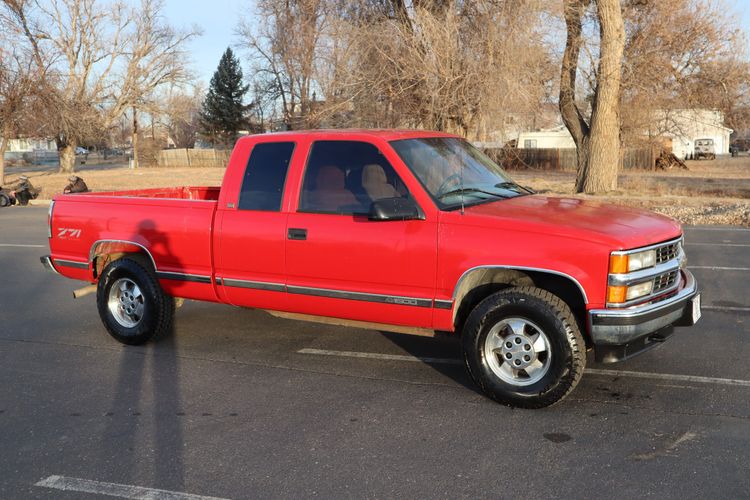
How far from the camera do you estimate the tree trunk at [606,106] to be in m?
21.9

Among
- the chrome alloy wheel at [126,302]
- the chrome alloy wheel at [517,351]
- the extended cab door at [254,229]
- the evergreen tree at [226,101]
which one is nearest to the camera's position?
the chrome alloy wheel at [517,351]

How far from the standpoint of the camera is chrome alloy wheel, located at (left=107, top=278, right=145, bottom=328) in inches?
273

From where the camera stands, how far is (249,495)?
393 centimetres

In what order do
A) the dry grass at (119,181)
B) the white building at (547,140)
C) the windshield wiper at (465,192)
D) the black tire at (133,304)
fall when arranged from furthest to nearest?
the white building at (547,140) < the dry grass at (119,181) < the black tire at (133,304) < the windshield wiper at (465,192)

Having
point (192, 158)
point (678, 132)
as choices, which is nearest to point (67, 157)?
point (192, 158)

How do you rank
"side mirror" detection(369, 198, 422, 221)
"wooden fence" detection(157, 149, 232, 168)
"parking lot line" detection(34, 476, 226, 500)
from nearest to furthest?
"parking lot line" detection(34, 476, 226, 500)
"side mirror" detection(369, 198, 422, 221)
"wooden fence" detection(157, 149, 232, 168)

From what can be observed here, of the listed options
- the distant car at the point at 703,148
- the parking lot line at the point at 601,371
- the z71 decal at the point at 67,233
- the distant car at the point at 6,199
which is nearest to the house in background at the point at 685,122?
the distant car at the point at 6,199

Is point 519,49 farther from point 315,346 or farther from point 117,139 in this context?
point 117,139

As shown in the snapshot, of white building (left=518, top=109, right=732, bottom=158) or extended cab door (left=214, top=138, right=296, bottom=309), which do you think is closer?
extended cab door (left=214, top=138, right=296, bottom=309)

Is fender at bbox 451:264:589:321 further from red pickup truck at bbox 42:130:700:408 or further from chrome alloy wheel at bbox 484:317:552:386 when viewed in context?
chrome alloy wheel at bbox 484:317:552:386

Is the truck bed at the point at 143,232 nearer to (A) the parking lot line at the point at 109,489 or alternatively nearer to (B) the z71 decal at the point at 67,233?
(B) the z71 decal at the point at 67,233

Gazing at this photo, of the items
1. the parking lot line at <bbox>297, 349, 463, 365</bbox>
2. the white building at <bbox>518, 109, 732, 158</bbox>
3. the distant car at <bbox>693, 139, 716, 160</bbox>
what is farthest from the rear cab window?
the distant car at <bbox>693, 139, 716, 160</bbox>

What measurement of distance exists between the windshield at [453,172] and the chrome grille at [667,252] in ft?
4.32

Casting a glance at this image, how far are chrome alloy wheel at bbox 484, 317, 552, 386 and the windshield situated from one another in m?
0.98
